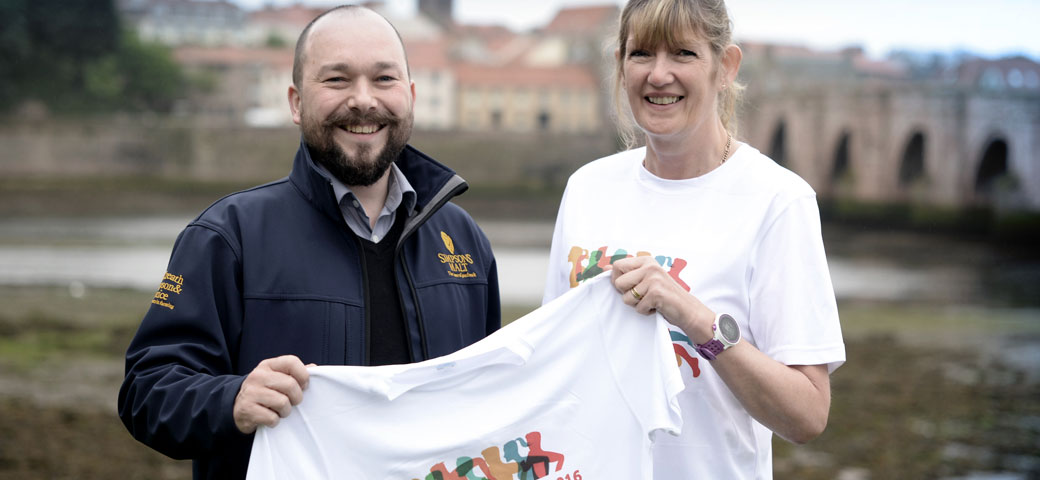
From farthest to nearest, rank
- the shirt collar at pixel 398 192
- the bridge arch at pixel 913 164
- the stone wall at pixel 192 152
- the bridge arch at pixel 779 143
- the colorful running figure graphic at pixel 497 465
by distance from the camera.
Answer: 1. the stone wall at pixel 192 152
2. the bridge arch at pixel 779 143
3. the bridge arch at pixel 913 164
4. the shirt collar at pixel 398 192
5. the colorful running figure graphic at pixel 497 465

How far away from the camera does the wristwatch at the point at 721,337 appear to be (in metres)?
2.13

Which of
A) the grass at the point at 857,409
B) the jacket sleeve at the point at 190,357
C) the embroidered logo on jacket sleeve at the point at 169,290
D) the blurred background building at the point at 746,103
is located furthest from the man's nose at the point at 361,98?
the grass at the point at 857,409

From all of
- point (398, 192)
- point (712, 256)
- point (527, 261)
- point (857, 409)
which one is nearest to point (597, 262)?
point (712, 256)

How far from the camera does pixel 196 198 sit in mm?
40906

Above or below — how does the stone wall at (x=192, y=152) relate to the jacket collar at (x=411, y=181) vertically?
below

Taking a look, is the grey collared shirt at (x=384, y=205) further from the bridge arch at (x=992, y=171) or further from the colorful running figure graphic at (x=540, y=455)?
the bridge arch at (x=992, y=171)

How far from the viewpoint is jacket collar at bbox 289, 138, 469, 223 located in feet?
7.66

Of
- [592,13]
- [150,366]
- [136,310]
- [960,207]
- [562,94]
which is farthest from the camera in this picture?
[592,13]

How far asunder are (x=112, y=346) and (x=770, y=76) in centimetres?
4112

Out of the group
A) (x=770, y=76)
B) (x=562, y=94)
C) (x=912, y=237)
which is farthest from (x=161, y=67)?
(x=912, y=237)

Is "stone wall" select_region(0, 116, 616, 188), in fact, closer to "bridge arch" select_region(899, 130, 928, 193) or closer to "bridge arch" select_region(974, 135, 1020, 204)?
"bridge arch" select_region(899, 130, 928, 193)

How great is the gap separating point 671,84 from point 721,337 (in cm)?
59

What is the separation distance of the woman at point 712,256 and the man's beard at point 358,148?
1.70ft

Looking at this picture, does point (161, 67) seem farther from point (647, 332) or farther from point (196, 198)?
point (647, 332)
